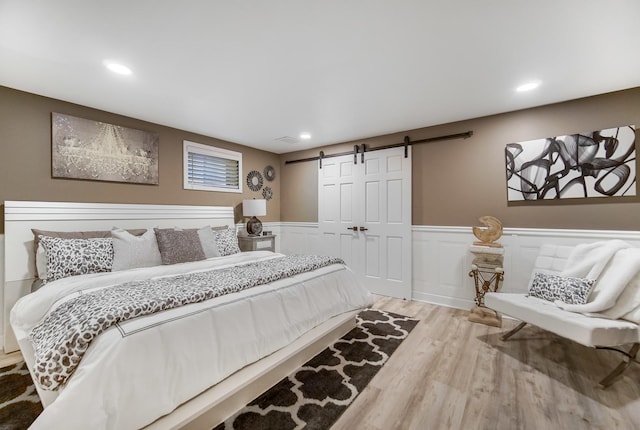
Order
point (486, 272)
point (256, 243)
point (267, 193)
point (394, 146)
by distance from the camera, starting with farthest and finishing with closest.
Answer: point (267, 193) → point (256, 243) → point (394, 146) → point (486, 272)

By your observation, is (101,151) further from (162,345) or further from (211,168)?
(162,345)

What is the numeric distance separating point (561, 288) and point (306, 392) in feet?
7.83

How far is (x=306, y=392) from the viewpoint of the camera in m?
1.97

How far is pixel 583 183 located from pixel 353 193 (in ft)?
9.05

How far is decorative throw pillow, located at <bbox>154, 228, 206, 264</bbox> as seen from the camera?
297 cm

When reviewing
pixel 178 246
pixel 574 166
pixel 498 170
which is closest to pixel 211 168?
pixel 178 246

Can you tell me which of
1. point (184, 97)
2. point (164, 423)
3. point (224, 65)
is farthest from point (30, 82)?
point (164, 423)

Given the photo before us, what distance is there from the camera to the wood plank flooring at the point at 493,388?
1706mm

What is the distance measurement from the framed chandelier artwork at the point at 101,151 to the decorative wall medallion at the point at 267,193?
1.90m

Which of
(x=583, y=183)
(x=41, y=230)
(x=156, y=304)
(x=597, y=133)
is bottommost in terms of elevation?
(x=156, y=304)

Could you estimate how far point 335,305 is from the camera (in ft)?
8.71

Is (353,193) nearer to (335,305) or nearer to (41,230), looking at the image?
(335,305)

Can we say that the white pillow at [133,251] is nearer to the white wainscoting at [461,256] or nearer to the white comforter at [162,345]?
the white comforter at [162,345]

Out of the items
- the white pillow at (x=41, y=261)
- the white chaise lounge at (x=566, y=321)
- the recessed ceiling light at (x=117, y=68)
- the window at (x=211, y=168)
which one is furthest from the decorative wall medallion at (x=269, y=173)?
the white chaise lounge at (x=566, y=321)
